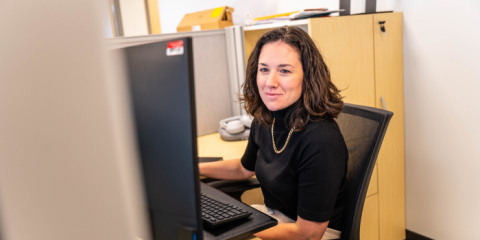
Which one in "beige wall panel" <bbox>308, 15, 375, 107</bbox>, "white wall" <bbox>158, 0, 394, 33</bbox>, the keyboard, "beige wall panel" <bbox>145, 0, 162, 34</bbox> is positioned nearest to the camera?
the keyboard

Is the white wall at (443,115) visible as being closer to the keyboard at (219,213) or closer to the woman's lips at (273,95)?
the woman's lips at (273,95)

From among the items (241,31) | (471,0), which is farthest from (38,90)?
(241,31)

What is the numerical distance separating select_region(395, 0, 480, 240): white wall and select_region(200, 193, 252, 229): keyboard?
1234 millimetres

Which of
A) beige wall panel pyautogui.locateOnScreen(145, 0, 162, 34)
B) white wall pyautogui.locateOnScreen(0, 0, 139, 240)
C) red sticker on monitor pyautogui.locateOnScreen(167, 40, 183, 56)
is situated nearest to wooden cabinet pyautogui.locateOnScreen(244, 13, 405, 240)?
red sticker on monitor pyautogui.locateOnScreen(167, 40, 183, 56)

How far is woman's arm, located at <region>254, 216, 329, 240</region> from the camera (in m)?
0.94

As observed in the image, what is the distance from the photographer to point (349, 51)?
1588mm

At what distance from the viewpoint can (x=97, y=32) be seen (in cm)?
12

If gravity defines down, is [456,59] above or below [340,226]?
above

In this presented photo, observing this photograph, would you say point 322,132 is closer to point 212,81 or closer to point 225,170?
point 225,170

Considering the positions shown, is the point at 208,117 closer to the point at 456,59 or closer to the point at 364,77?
the point at 364,77

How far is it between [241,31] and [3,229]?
74.3 inches

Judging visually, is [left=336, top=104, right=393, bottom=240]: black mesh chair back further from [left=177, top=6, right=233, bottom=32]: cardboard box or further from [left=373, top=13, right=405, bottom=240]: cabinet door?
[left=177, top=6, right=233, bottom=32]: cardboard box

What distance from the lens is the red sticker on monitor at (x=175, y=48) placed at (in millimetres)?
370

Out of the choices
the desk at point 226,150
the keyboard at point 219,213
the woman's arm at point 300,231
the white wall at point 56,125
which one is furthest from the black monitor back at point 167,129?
the desk at point 226,150
